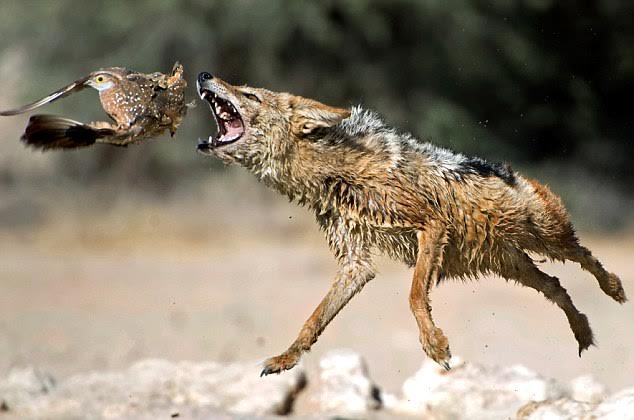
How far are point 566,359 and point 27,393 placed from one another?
4220mm

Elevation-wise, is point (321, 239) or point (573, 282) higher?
point (321, 239)

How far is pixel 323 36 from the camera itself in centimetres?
1664

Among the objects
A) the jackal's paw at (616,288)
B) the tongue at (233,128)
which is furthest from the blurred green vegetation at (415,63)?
the tongue at (233,128)

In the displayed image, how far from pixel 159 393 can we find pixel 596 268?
113 inches

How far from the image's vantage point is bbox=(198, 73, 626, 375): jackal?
5.97 metres

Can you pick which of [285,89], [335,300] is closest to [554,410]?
[335,300]

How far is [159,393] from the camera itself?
7.28 m

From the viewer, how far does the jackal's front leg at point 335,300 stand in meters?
6.01

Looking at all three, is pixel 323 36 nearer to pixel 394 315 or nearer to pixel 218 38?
pixel 218 38

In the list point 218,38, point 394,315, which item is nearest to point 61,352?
point 394,315

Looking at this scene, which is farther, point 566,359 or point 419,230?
point 566,359

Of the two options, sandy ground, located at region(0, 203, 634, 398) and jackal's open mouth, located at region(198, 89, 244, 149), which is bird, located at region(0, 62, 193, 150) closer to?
jackal's open mouth, located at region(198, 89, 244, 149)

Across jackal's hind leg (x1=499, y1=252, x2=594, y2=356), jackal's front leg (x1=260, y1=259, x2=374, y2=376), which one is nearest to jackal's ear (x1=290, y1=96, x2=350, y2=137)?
jackal's front leg (x1=260, y1=259, x2=374, y2=376)

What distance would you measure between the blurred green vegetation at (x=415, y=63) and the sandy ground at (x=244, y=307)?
5.99ft
